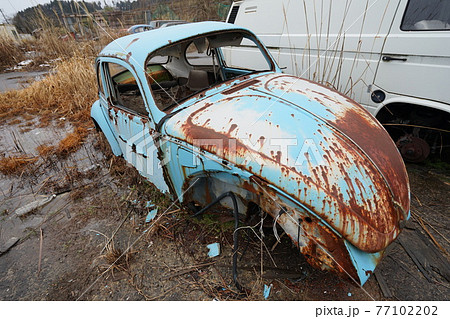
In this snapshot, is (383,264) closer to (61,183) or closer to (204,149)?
(204,149)

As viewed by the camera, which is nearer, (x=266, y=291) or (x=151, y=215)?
(x=266, y=291)

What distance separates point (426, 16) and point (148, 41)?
260 centimetres

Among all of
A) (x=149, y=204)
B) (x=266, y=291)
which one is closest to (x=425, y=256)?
(x=266, y=291)

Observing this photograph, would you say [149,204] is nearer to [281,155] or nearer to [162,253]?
[162,253]

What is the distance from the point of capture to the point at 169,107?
2107 mm

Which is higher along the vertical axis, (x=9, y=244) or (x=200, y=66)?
(x=200, y=66)

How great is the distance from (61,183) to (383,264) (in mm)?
3705

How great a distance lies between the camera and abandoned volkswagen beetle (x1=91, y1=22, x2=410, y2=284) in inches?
56.3

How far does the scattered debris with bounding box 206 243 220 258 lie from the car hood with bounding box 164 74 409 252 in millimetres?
962

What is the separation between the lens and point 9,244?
96.7 inches

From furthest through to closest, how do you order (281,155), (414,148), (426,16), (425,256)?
(414,148), (426,16), (425,256), (281,155)

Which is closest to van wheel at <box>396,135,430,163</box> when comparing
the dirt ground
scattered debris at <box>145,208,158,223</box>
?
the dirt ground

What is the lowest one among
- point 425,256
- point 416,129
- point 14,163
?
point 425,256
